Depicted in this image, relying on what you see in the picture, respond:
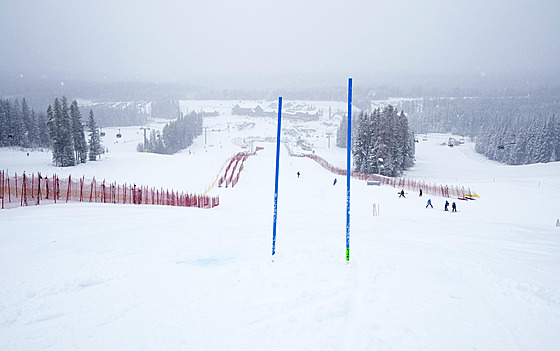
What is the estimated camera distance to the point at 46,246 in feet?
33.4

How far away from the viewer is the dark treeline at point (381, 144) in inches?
2226

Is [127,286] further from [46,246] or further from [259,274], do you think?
[46,246]

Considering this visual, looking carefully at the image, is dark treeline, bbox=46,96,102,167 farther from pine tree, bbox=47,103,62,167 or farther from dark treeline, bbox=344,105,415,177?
dark treeline, bbox=344,105,415,177

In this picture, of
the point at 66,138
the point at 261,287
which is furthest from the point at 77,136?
the point at 261,287

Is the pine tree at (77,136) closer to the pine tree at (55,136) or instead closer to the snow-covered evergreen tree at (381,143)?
the pine tree at (55,136)

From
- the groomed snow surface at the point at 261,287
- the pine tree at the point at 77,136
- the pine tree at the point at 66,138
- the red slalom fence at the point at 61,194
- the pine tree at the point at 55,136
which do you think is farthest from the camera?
the pine tree at the point at 77,136

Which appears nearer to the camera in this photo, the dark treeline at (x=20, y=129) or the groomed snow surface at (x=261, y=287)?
the groomed snow surface at (x=261, y=287)

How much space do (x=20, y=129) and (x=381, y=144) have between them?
297 feet

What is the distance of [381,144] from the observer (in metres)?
56.3

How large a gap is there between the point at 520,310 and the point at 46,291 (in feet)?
32.9

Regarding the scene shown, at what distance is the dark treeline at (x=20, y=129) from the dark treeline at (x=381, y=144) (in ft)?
257

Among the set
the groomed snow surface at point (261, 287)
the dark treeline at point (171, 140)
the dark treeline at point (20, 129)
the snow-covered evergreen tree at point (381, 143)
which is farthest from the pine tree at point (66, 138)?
the snow-covered evergreen tree at point (381, 143)

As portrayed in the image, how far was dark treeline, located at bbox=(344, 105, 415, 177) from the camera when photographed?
56.5m

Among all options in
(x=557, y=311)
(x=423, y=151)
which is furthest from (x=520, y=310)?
(x=423, y=151)
